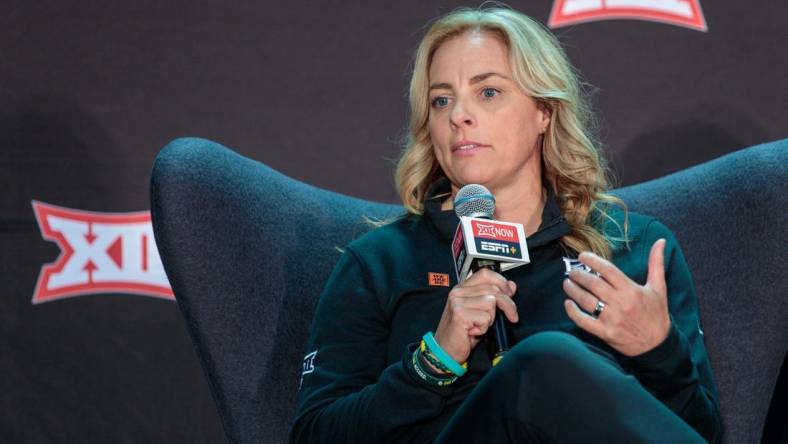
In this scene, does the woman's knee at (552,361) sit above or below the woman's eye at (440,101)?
below

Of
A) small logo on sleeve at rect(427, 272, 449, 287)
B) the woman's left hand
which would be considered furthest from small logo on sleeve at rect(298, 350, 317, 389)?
the woman's left hand

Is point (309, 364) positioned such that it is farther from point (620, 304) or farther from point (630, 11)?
point (630, 11)

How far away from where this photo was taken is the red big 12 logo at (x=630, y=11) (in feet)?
6.82

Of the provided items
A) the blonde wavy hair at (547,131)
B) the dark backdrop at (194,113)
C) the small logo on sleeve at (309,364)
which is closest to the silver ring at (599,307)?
the blonde wavy hair at (547,131)

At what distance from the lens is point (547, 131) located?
5.66 feet

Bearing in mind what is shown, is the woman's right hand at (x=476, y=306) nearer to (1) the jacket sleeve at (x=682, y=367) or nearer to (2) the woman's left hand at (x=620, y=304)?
(2) the woman's left hand at (x=620, y=304)

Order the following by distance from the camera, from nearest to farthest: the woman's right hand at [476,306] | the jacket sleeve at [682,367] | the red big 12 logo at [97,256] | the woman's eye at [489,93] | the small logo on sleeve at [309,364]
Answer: the woman's right hand at [476,306], the jacket sleeve at [682,367], the small logo on sleeve at [309,364], the woman's eye at [489,93], the red big 12 logo at [97,256]

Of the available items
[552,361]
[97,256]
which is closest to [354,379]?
[552,361]

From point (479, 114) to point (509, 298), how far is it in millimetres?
451

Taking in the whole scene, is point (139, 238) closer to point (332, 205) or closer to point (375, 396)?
point (332, 205)

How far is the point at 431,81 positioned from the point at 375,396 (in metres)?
0.59

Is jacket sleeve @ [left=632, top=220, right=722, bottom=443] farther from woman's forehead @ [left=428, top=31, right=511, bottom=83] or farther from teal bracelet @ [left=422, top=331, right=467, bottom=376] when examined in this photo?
woman's forehead @ [left=428, top=31, right=511, bottom=83]

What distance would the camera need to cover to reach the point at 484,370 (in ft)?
4.79

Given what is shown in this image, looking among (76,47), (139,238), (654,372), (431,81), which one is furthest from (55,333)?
(654,372)
